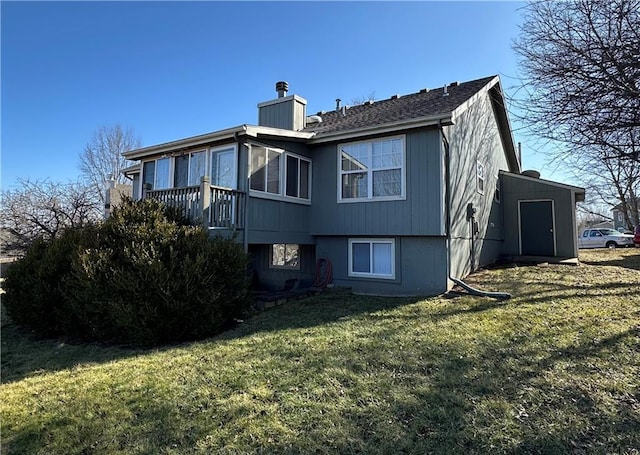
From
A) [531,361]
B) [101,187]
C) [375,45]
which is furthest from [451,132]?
[101,187]

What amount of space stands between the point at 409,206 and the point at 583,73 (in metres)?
4.02

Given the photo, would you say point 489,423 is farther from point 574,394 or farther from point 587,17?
point 587,17

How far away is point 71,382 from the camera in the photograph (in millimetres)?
4895

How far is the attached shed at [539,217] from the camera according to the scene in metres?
12.3

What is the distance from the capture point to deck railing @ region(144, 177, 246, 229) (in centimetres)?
782

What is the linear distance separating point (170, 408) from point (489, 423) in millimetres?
3109

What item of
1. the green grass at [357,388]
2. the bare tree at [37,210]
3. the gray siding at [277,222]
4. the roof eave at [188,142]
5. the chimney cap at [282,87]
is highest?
the chimney cap at [282,87]

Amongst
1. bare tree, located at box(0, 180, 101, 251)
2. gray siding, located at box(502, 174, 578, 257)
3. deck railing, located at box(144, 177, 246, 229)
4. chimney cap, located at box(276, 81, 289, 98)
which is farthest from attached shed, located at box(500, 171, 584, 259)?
bare tree, located at box(0, 180, 101, 251)

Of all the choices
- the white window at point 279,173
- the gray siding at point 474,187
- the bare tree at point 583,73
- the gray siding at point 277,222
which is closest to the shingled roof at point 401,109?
the gray siding at point 474,187

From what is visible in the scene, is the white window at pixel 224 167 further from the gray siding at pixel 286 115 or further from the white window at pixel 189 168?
the gray siding at pixel 286 115

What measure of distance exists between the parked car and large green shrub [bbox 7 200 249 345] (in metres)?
27.5

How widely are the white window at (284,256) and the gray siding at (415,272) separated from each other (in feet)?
6.76

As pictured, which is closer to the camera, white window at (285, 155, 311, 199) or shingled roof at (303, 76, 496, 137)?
shingled roof at (303, 76, 496, 137)

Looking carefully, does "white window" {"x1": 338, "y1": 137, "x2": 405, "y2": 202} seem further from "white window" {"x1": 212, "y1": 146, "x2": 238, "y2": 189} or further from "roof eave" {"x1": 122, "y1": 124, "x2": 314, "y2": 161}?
"white window" {"x1": 212, "y1": 146, "x2": 238, "y2": 189}
